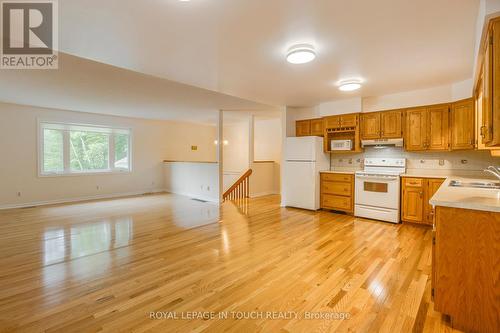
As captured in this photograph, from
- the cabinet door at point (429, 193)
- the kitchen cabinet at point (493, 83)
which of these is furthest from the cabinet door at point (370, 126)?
the kitchen cabinet at point (493, 83)

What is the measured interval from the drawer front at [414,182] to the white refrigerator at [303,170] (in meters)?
1.70

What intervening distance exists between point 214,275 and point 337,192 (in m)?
3.57

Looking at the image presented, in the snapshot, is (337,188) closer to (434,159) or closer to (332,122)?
(332,122)

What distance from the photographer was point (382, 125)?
4727mm

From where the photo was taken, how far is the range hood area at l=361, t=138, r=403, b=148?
4.49m

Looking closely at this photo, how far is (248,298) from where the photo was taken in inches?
83.4

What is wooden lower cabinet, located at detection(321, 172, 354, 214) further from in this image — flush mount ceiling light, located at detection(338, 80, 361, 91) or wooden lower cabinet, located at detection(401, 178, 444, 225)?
flush mount ceiling light, located at detection(338, 80, 361, 91)

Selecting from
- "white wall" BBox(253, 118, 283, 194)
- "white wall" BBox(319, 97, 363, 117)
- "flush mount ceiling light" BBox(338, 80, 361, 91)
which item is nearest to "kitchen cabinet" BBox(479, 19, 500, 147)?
"flush mount ceiling light" BBox(338, 80, 361, 91)

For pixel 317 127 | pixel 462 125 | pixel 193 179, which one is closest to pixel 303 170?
pixel 317 127

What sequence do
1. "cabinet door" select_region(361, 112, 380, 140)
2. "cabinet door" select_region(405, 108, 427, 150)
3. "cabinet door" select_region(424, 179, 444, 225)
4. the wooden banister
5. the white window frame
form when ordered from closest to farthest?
1. "cabinet door" select_region(424, 179, 444, 225)
2. "cabinet door" select_region(405, 108, 427, 150)
3. "cabinet door" select_region(361, 112, 380, 140)
4. the white window frame
5. the wooden banister

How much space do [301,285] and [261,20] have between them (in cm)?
257

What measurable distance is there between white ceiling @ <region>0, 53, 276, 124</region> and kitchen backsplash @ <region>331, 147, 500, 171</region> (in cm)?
254

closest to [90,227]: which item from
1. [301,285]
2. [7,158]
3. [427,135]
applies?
[7,158]

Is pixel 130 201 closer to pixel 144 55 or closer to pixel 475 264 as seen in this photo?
pixel 144 55
